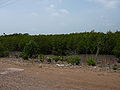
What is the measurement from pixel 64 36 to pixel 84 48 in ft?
10.2

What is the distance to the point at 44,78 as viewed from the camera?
11.7 m

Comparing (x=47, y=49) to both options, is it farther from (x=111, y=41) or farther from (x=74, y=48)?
(x=111, y=41)

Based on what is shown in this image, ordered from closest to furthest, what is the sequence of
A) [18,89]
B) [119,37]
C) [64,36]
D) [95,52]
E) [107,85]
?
1. [18,89]
2. [107,85]
3. [119,37]
4. [95,52]
5. [64,36]


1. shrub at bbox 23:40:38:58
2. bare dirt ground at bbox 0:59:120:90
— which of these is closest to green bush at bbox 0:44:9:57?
shrub at bbox 23:40:38:58

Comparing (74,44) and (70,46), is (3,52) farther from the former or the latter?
(74,44)

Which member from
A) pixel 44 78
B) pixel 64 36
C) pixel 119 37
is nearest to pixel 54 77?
pixel 44 78

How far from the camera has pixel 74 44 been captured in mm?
22484

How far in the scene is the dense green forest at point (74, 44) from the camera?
1988 cm

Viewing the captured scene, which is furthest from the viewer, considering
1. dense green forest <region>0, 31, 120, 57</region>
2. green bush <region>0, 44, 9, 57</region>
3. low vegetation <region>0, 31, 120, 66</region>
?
green bush <region>0, 44, 9, 57</region>

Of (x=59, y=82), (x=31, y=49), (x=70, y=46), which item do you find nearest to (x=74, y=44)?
(x=70, y=46)

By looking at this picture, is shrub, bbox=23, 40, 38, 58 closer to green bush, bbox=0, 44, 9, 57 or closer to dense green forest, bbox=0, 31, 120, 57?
dense green forest, bbox=0, 31, 120, 57

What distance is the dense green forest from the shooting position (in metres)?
19.9

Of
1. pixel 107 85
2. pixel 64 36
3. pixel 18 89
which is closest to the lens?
pixel 18 89

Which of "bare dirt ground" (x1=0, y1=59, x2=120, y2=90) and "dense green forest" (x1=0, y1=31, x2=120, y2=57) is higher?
"dense green forest" (x1=0, y1=31, x2=120, y2=57)
